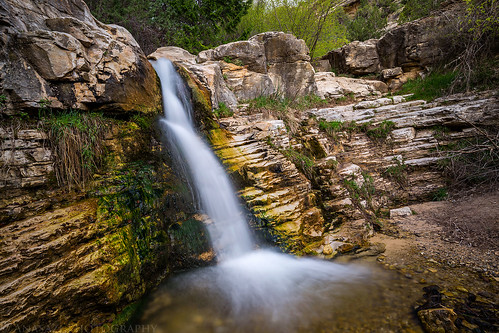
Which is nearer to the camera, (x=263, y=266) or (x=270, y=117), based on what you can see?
(x=263, y=266)

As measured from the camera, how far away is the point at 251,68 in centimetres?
900

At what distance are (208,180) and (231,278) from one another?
2046 millimetres

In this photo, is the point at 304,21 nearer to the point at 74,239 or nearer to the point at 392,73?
the point at 392,73

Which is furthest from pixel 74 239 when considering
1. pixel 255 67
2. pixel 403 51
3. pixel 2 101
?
pixel 403 51

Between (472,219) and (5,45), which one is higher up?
(5,45)

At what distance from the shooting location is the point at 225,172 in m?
4.68

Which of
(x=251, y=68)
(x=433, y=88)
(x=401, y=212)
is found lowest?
(x=401, y=212)

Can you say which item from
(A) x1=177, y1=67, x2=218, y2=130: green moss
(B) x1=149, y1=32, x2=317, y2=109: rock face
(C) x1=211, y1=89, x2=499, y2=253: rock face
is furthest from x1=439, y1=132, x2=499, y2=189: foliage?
(A) x1=177, y1=67, x2=218, y2=130: green moss

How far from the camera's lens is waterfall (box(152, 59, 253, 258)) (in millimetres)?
4078

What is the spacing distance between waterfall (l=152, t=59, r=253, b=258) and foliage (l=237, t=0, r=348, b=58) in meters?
10.1

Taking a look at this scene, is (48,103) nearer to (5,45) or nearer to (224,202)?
(5,45)

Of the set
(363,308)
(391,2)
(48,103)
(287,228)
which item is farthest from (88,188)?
(391,2)

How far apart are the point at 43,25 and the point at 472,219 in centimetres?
877

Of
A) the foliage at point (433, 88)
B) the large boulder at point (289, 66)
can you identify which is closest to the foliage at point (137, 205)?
the large boulder at point (289, 66)
